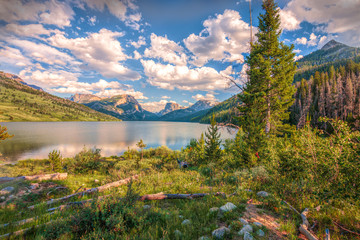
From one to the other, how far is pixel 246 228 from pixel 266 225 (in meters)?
0.86

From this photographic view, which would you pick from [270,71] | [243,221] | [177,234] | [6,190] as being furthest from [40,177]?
[270,71]

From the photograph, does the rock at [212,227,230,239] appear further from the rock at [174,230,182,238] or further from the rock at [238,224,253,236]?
the rock at [174,230,182,238]

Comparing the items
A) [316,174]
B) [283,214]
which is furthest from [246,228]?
[316,174]

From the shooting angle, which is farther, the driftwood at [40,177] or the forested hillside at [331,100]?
the forested hillside at [331,100]

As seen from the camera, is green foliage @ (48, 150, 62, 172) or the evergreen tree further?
green foliage @ (48, 150, 62, 172)

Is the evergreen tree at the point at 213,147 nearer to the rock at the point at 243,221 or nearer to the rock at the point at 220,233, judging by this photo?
the rock at the point at 243,221

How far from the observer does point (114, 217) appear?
4.02 m

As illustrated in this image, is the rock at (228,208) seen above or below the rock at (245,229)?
below

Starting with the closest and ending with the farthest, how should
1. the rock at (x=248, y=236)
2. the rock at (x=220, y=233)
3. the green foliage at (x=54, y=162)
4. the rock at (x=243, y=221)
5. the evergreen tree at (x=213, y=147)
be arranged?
the rock at (x=248, y=236) < the rock at (x=220, y=233) < the rock at (x=243, y=221) < the evergreen tree at (x=213, y=147) < the green foliage at (x=54, y=162)

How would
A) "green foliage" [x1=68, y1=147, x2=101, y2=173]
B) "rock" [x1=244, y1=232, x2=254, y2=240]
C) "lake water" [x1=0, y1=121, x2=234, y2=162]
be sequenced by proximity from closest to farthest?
"rock" [x1=244, y1=232, x2=254, y2=240] → "green foliage" [x1=68, y1=147, x2=101, y2=173] → "lake water" [x1=0, y1=121, x2=234, y2=162]

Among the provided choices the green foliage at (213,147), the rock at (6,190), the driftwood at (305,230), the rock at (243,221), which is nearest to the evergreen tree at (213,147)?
the green foliage at (213,147)

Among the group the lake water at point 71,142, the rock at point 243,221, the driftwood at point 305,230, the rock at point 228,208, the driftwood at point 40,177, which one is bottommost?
the lake water at point 71,142

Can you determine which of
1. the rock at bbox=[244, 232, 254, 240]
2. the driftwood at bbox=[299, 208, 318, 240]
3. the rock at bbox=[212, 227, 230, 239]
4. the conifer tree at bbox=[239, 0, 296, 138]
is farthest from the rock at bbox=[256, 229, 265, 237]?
the conifer tree at bbox=[239, 0, 296, 138]

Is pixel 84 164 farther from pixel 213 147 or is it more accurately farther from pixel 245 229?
pixel 245 229
